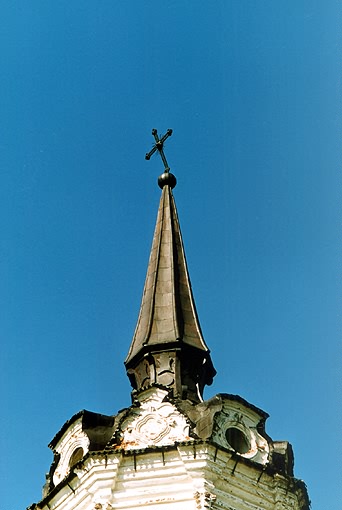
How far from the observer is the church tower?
52.0ft

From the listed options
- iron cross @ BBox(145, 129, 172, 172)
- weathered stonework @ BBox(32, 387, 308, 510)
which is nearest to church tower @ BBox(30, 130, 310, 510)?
weathered stonework @ BBox(32, 387, 308, 510)

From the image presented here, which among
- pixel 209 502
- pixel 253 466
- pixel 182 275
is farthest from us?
pixel 182 275

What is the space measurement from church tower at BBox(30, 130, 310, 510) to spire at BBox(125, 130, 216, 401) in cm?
3

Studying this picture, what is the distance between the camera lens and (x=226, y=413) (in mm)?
17281

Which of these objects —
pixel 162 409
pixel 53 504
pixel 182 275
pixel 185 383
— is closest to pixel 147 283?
pixel 182 275

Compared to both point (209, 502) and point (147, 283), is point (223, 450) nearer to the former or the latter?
point (209, 502)

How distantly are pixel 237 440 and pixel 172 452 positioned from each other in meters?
1.66

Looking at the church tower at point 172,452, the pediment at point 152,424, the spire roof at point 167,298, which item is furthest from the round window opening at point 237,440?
the spire roof at point 167,298

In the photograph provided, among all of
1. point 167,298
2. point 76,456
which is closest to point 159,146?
point 167,298

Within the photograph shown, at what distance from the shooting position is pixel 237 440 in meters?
17.2

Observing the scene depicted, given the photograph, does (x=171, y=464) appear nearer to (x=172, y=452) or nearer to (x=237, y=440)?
(x=172, y=452)

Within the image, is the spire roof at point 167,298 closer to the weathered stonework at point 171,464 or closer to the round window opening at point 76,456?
the weathered stonework at point 171,464

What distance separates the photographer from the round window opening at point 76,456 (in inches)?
669

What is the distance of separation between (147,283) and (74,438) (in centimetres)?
535
